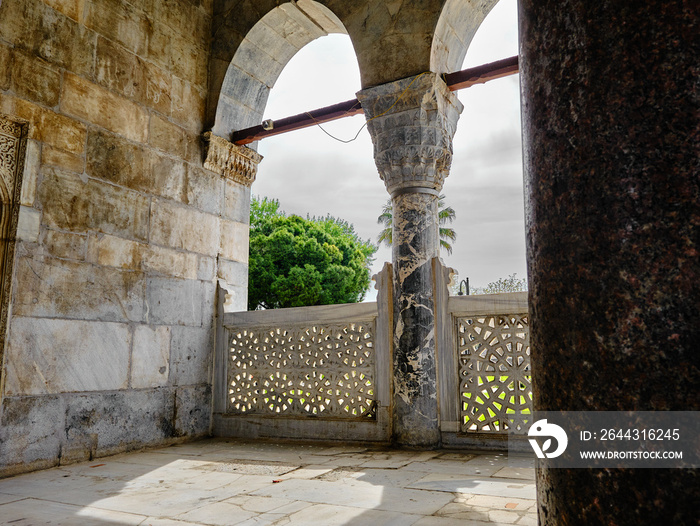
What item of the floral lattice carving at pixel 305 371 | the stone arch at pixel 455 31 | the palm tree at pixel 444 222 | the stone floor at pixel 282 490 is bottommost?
the stone floor at pixel 282 490

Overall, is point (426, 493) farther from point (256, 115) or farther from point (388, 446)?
point (256, 115)

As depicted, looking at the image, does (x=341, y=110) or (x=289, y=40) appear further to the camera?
(x=289, y=40)

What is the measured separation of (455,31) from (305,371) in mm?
3680

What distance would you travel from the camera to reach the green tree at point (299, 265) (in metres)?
22.3

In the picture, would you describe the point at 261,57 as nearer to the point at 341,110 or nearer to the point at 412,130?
the point at 341,110

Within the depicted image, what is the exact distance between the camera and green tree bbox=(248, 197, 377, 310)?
22281 mm

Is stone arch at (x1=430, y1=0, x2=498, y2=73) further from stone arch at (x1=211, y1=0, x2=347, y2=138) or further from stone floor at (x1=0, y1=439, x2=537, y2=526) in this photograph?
stone floor at (x1=0, y1=439, x2=537, y2=526)

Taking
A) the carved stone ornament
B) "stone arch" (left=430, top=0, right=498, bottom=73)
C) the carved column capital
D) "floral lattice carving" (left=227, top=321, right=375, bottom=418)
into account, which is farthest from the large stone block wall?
"stone arch" (left=430, top=0, right=498, bottom=73)

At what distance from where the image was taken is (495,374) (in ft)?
14.7

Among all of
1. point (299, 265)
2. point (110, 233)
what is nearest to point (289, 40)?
point (110, 233)

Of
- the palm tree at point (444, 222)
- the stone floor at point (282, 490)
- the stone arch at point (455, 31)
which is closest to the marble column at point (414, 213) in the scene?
the stone arch at point (455, 31)

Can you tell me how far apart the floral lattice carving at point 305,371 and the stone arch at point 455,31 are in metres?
2.64

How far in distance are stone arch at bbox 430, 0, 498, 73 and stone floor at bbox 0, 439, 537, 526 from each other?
355 centimetres

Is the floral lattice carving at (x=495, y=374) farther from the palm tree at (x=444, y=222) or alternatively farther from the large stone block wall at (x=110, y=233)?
the palm tree at (x=444, y=222)
